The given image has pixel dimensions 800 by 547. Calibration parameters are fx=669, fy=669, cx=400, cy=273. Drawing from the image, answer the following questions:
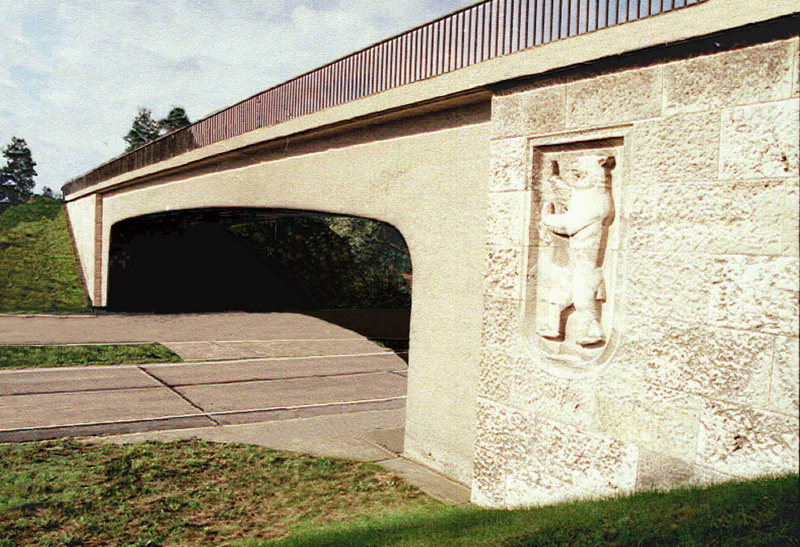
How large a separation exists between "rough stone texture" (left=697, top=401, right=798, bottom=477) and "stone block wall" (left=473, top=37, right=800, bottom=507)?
0.01m

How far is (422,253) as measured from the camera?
32.4ft

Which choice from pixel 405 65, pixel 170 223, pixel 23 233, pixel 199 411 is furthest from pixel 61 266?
pixel 405 65

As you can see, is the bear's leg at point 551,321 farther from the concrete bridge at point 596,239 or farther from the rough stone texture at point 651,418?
the rough stone texture at point 651,418

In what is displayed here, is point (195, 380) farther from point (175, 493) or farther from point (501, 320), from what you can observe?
point (501, 320)

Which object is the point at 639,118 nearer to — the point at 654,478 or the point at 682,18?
the point at 682,18

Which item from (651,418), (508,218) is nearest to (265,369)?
(508,218)

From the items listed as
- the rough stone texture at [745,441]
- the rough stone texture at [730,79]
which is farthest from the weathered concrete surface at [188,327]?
the rough stone texture at [730,79]

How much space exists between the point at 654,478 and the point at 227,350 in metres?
15.1

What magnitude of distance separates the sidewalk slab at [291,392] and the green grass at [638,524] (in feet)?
22.9

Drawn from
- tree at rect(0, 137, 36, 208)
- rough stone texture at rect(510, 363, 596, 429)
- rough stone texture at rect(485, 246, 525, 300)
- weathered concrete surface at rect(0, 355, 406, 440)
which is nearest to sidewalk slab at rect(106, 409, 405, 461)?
weathered concrete surface at rect(0, 355, 406, 440)

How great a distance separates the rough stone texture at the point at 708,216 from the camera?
567cm

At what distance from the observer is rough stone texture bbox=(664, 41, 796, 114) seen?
5656 millimetres

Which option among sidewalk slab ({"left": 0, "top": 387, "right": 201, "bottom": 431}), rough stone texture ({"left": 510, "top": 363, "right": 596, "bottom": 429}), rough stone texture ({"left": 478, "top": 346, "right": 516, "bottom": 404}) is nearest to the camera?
rough stone texture ({"left": 510, "top": 363, "right": 596, "bottom": 429})

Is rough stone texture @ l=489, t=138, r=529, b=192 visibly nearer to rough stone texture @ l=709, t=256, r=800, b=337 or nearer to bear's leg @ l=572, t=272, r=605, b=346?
bear's leg @ l=572, t=272, r=605, b=346
